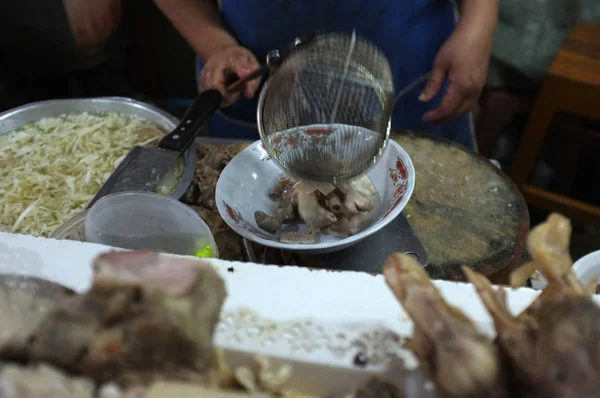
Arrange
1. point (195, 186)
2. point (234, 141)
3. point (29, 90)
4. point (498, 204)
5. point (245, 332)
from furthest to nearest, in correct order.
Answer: point (29, 90)
point (234, 141)
point (195, 186)
point (498, 204)
point (245, 332)

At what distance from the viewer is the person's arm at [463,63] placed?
2035 millimetres

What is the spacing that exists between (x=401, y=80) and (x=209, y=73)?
1.01 m

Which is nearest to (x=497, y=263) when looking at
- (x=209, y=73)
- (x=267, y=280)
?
(x=267, y=280)

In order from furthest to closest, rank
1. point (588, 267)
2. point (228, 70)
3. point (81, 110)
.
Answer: point (81, 110) → point (228, 70) → point (588, 267)

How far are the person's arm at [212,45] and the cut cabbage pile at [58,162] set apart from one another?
0.36 meters

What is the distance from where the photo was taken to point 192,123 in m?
1.70

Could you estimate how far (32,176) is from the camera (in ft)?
5.83

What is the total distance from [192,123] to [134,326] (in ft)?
4.37

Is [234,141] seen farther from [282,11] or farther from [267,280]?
[267,280]

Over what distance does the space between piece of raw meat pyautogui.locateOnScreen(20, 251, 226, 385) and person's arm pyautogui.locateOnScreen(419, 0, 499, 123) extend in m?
1.77

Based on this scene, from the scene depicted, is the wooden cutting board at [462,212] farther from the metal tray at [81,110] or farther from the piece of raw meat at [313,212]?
the metal tray at [81,110]

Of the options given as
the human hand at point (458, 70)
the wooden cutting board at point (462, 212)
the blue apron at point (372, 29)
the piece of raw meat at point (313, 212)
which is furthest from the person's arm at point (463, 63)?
the piece of raw meat at point (313, 212)

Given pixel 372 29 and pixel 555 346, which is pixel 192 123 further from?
pixel 555 346

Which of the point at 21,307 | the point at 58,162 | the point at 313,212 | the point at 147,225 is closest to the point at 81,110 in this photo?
the point at 58,162
